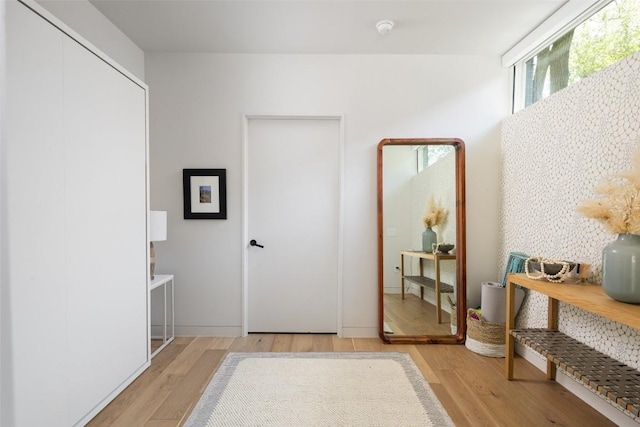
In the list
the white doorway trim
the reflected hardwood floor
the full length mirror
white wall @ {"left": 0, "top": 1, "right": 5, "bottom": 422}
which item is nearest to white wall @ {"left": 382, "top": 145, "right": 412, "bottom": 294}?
the full length mirror

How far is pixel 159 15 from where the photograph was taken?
237cm

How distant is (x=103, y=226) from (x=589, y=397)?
121 inches

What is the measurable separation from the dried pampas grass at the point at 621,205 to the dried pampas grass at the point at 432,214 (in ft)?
4.20

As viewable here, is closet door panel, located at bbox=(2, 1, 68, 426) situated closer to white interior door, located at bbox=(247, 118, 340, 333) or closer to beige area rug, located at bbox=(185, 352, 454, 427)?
beige area rug, located at bbox=(185, 352, 454, 427)

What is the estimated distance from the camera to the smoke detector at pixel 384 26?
242cm

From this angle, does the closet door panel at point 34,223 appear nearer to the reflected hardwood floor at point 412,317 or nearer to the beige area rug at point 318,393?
the beige area rug at point 318,393

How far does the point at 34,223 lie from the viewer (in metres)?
1.43

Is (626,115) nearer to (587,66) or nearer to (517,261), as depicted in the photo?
(587,66)

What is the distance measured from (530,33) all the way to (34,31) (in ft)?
10.5

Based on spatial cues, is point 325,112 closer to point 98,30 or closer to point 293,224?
point 293,224

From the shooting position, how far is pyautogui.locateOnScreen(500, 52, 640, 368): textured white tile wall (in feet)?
5.80

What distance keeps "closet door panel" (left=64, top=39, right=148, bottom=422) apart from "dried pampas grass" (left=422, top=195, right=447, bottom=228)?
2319mm

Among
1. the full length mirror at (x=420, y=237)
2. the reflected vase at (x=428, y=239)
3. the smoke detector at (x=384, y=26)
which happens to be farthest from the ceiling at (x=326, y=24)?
the reflected vase at (x=428, y=239)

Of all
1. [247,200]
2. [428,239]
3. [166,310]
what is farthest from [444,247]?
[166,310]
